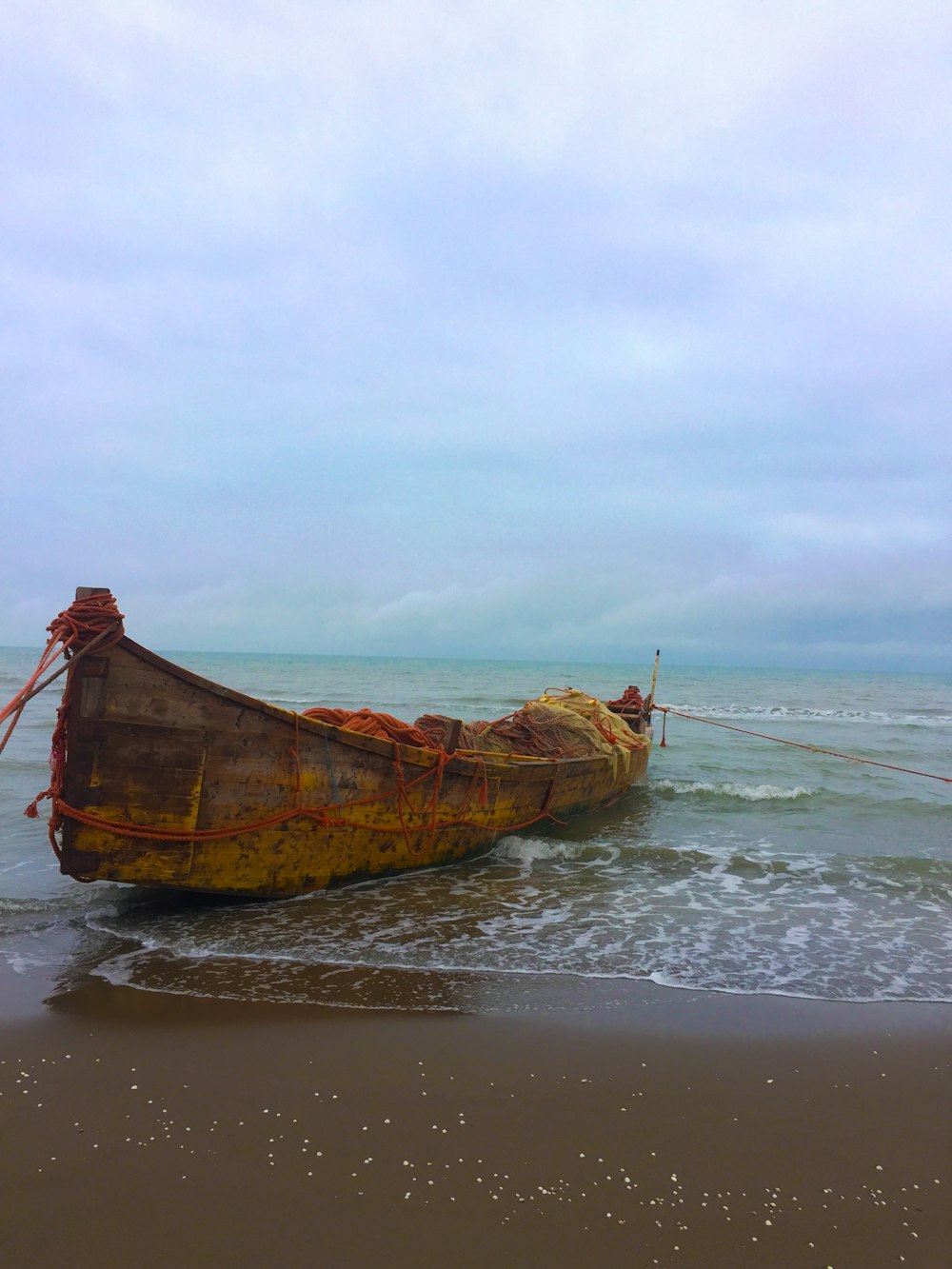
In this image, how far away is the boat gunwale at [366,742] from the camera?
5.68m

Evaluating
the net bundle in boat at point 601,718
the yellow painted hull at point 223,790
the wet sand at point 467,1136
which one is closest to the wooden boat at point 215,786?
the yellow painted hull at point 223,790

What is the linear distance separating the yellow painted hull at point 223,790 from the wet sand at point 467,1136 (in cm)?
123

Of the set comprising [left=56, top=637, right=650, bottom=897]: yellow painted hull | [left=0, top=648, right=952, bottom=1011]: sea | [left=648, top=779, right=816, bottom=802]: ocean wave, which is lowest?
[left=0, top=648, right=952, bottom=1011]: sea

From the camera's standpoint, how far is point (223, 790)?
597cm

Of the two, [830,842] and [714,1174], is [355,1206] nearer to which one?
[714,1174]

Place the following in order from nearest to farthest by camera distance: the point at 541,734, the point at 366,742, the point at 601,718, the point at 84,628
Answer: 1. the point at 84,628
2. the point at 366,742
3. the point at 541,734
4. the point at 601,718

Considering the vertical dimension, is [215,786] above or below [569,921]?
above

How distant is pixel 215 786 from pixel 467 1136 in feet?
11.3

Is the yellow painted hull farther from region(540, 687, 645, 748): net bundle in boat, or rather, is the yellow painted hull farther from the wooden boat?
region(540, 687, 645, 748): net bundle in boat

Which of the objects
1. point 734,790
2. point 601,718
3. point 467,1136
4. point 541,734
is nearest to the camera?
point 467,1136

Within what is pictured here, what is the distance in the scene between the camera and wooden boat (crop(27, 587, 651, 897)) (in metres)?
5.51

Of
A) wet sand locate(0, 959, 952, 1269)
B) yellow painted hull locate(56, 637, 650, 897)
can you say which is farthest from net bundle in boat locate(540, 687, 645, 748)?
wet sand locate(0, 959, 952, 1269)

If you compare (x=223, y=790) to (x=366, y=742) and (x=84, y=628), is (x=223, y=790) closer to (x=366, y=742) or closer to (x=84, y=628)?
(x=366, y=742)

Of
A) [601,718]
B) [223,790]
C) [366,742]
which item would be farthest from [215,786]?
[601,718]
